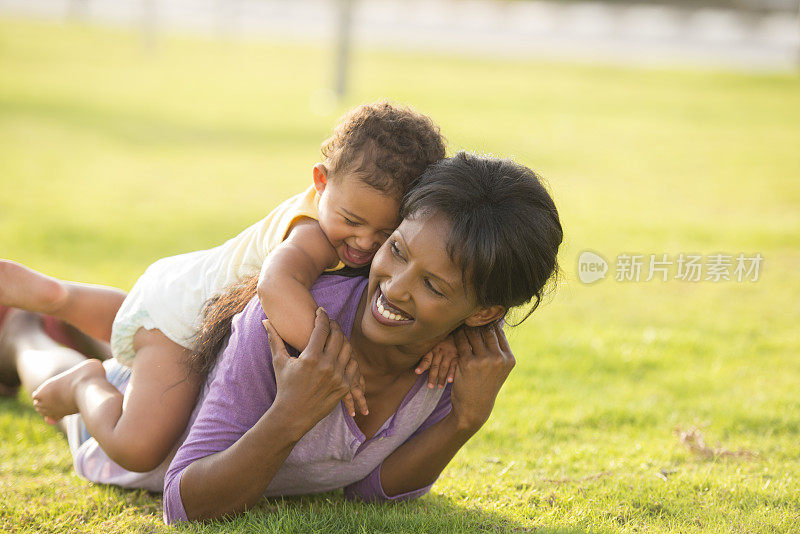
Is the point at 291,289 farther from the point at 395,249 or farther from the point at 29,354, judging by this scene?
the point at 29,354

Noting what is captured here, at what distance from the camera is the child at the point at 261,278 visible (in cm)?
282

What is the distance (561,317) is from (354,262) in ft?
11.7

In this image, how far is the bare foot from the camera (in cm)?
336

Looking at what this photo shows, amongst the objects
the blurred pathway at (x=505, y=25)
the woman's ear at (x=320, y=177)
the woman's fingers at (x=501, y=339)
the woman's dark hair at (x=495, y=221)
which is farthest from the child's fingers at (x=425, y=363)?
the blurred pathway at (x=505, y=25)

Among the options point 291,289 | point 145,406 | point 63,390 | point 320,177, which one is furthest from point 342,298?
point 63,390

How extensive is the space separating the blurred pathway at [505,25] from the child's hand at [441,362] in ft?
70.0

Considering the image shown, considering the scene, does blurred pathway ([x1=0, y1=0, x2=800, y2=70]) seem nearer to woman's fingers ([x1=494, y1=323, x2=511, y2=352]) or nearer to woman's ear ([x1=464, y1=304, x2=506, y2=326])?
woman's fingers ([x1=494, y1=323, x2=511, y2=352])

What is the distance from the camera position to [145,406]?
3037 millimetres

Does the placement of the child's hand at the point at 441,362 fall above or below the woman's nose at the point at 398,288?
below

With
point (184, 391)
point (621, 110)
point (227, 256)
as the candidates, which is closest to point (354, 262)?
point (227, 256)

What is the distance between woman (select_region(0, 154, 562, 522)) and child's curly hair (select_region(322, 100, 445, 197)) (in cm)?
25

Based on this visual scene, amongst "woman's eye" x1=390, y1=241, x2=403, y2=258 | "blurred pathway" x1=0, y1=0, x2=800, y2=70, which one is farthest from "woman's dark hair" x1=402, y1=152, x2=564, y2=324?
"blurred pathway" x1=0, y1=0, x2=800, y2=70

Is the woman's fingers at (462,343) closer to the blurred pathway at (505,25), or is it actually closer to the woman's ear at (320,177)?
the woman's ear at (320,177)

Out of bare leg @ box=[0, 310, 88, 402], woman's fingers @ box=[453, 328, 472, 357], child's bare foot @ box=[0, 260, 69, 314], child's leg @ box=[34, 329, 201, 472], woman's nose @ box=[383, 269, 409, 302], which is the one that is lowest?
bare leg @ box=[0, 310, 88, 402]
